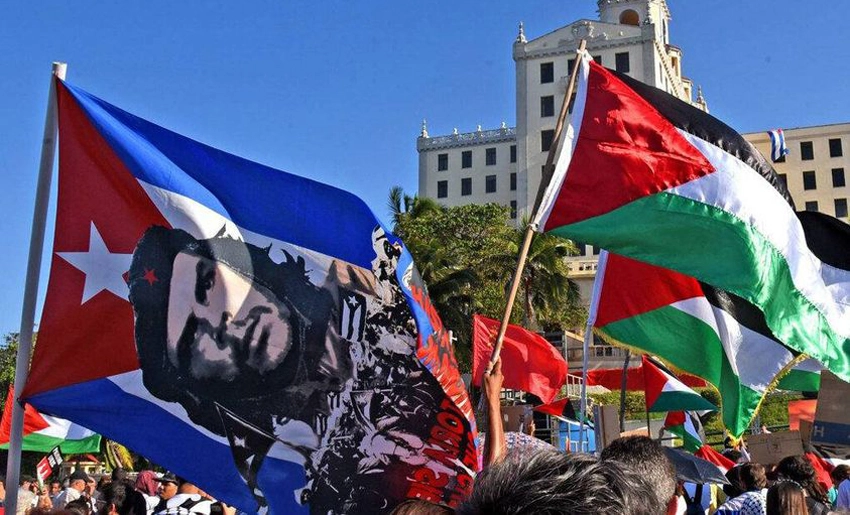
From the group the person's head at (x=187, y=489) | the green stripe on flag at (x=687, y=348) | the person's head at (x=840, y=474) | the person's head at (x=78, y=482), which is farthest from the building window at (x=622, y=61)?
the person's head at (x=187, y=489)

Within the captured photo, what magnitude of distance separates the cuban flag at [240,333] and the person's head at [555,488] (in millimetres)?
3537

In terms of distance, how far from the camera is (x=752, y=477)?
6.45 metres

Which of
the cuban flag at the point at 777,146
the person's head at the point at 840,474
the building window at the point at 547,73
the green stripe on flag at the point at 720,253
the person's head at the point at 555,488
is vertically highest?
the building window at the point at 547,73

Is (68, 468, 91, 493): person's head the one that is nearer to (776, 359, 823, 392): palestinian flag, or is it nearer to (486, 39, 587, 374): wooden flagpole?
(776, 359, 823, 392): palestinian flag

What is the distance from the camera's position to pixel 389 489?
16.9ft

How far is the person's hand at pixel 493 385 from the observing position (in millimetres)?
4461

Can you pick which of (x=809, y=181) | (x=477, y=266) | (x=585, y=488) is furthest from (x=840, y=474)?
(x=809, y=181)

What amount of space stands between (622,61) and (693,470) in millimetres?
69685

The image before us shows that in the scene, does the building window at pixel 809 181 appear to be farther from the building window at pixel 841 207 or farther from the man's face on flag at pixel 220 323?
the man's face on flag at pixel 220 323

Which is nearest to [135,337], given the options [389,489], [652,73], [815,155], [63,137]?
[63,137]

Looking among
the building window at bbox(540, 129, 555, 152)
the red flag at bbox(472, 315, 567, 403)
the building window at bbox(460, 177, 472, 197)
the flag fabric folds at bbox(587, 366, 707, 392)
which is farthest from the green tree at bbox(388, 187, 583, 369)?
the building window at bbox(460, 177, 472, 197)

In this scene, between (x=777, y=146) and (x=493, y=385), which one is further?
(x=777, y=146)

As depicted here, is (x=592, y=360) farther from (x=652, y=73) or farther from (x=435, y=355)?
(x=435, y=355)

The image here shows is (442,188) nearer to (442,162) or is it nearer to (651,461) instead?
(442,162)
